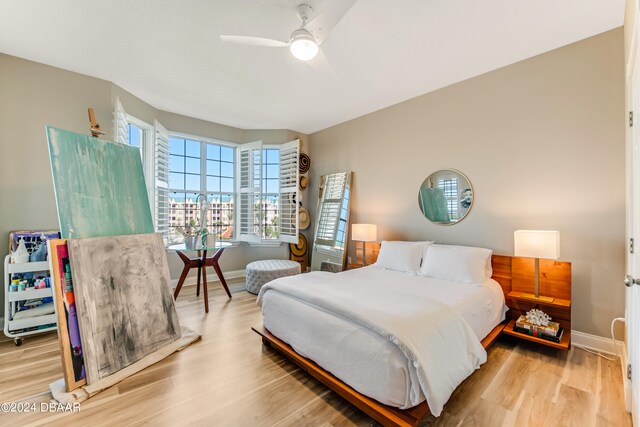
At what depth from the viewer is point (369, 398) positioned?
169 centimetres

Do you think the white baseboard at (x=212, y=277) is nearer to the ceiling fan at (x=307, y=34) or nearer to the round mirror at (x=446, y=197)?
the round mirror at (x=446, y=197)

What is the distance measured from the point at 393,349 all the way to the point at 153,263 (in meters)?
2.26

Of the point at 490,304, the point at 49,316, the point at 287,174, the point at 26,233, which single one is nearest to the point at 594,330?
the point at 490,304

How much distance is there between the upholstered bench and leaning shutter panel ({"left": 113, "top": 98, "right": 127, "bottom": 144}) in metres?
2.42

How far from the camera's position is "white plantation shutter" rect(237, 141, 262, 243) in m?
5.21

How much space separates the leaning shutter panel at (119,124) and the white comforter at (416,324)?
2.69m

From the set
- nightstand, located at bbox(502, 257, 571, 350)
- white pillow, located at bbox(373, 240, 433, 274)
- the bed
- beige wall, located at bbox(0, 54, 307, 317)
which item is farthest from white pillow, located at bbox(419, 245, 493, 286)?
beige wall, located at bbox(0, 54, 307, 317)

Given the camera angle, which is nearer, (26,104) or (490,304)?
(490,304)

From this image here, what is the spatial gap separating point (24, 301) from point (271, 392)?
2742 mm

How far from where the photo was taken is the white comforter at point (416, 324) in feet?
5.10

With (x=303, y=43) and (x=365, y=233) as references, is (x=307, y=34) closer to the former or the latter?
(x=303, y=43)

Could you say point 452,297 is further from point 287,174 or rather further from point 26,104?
point 26,104

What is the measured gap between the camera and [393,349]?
1.61m

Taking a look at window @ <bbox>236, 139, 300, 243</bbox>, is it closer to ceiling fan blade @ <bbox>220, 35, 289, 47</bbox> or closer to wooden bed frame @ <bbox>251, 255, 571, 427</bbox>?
wooden bed frame @ <bbox>251, 255, 571, 427</bbox>
